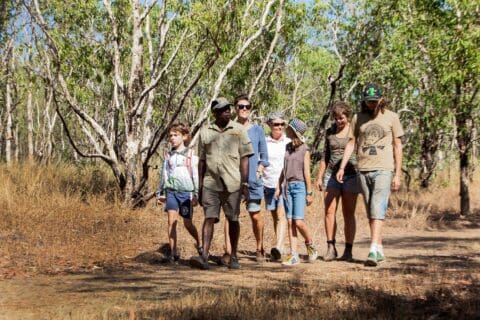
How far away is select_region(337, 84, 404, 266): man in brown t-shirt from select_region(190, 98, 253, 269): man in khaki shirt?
1.35 metres

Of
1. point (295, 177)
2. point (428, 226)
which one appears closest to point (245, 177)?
point (295, 177)

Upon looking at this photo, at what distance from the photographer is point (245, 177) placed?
289 inches

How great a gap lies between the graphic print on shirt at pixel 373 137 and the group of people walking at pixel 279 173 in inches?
0.4

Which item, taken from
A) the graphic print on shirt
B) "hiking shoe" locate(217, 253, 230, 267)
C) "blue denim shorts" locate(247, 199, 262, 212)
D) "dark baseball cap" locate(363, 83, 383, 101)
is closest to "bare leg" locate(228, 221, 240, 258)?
"hiking shoe" locate(217, 253, 230, 267)

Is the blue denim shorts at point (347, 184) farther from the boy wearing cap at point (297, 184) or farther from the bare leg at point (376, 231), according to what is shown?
the bare leg at point (376, 231)

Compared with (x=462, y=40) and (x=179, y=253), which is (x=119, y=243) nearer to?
(x=179, y=253)

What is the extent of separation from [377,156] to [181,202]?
96.1 inches

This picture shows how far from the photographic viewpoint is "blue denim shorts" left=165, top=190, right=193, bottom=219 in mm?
7770

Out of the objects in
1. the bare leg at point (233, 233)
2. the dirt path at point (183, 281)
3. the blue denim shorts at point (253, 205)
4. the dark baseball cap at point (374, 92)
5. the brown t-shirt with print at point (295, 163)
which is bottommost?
the dirt path at point (183, 281)

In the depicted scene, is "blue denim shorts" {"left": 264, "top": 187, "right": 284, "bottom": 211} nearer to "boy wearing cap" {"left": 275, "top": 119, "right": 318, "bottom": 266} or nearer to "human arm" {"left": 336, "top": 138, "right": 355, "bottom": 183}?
"boy wearing cap" {"left": 275, "top": 119, "right": 318, "bottom": 266}

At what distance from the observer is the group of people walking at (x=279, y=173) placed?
7.22m

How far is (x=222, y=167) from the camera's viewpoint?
23.6ft

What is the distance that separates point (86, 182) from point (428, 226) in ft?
23.2

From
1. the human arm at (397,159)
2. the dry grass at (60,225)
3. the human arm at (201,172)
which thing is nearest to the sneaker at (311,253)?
the human arm at (397,159)
